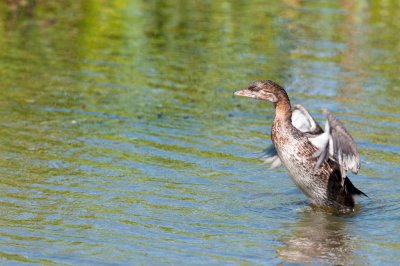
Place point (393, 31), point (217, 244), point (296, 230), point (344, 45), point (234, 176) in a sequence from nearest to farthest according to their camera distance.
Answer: point (217, 244) < point (296, 230) < point (234, 176) < point (344, 45) < point (393, 31)

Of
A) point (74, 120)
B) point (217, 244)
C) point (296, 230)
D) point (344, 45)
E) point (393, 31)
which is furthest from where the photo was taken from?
point (393, 31)

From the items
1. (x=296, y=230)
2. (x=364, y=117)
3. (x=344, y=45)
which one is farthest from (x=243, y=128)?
(x=344, y=45)

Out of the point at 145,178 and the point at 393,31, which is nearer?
the point at 145,178

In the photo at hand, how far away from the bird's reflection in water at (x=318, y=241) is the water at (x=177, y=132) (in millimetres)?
24

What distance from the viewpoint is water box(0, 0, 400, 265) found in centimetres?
776

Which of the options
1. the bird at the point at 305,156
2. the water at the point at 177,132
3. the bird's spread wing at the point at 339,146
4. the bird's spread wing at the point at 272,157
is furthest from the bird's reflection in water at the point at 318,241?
the bird's spread wing at the point at 272,157

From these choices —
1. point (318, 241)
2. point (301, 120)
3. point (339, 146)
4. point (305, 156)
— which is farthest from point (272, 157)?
point (318, 241)

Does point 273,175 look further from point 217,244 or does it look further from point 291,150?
point 217,244

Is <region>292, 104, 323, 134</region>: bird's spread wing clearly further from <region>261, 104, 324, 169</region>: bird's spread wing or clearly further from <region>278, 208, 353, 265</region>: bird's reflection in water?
<region>278, 208, 353, 265</region>: bird's reflection in water

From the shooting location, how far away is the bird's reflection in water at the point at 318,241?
757cm

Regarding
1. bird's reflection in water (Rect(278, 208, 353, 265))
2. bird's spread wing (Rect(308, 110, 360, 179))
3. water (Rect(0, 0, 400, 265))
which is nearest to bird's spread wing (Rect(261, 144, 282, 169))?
water (Rect(0, 0, 400, 265))

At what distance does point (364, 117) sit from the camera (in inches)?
479

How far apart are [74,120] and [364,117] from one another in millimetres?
3481

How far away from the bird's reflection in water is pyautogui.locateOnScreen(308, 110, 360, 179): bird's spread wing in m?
0.54
